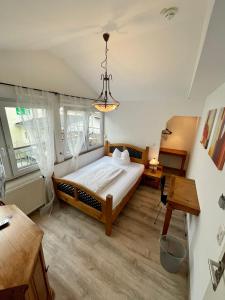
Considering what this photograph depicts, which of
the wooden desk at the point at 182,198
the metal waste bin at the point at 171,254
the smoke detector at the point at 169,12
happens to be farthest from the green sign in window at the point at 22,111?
the metal waste bin at the point at 171,254

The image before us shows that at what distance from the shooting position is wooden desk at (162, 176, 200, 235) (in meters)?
1.85

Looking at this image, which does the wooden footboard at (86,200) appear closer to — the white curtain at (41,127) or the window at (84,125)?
the white curtain at (41,127)

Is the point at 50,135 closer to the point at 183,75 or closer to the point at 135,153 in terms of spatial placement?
the point at 135,153

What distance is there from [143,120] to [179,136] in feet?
4.79

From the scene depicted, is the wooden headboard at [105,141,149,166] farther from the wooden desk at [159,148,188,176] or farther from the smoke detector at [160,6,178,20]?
the smoke detector at [160,6,178,20]

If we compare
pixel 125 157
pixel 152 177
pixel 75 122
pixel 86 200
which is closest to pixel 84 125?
pixel 75 122

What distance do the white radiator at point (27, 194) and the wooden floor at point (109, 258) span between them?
0.28m

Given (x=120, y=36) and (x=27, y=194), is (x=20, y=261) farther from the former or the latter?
(x=120, y=36)

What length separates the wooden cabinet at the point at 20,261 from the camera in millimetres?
795

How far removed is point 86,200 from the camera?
2.46 metres

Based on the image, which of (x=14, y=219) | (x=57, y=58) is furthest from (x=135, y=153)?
(x=14, y=219)

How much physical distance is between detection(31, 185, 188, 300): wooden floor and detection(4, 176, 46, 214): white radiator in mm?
284

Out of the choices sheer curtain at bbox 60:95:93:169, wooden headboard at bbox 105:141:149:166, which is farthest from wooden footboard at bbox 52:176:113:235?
wooden headboard at bbox 105:141:149:166

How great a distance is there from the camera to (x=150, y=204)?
3.06m
